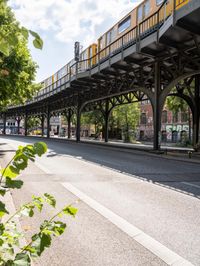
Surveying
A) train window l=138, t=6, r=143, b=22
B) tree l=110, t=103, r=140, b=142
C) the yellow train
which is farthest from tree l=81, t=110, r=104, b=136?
train window l=138, t=6, r=143, b=22

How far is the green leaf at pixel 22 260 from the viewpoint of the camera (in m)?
1.54

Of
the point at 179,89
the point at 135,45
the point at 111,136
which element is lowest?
the point at 111,136

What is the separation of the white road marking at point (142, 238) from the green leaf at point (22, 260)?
263cm

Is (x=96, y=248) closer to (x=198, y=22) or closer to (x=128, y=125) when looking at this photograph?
(x=198, y=22)

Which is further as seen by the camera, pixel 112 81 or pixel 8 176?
pixel 112 81

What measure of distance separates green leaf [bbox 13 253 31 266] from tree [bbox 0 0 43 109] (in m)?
0.91

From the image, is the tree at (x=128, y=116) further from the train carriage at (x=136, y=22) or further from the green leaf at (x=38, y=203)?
the green leaf at (x=38, y=203)

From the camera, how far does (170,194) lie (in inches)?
321

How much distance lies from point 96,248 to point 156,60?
62.5ft

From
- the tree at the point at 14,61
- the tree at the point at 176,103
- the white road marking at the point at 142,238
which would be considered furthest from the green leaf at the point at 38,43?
the tree at the point at 176,103

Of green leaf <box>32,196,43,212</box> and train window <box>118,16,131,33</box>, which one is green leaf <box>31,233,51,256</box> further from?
train window <box>118,16,131,33</box>

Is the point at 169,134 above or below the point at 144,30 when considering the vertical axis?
below

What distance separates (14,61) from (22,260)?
19543 millimetres

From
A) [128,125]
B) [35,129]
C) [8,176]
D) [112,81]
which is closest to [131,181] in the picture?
[8,176]
